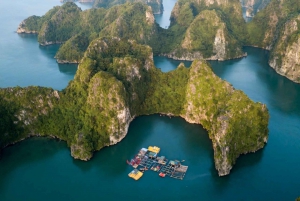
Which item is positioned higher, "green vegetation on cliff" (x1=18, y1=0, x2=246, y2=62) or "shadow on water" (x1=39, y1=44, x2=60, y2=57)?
"green vegetation on cliff" (x1=18, y1=0, x2=246, y2=62)

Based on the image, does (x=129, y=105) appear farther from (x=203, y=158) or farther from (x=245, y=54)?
(x=245, y=54)

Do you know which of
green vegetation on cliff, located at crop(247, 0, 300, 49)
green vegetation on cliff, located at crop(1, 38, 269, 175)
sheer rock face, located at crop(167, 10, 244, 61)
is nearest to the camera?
green vegetation on cliff, located at crop(1, 38, 269, 175)

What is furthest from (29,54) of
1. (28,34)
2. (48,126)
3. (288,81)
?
(288,81)

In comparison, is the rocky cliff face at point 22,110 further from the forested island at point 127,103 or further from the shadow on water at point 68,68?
the shadow on water at point 68,68

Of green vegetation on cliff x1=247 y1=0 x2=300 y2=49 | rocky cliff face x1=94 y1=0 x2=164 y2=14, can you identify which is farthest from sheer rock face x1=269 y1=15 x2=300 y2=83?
rocky cliff face x1=94 y1=0 x2=164 y2=14

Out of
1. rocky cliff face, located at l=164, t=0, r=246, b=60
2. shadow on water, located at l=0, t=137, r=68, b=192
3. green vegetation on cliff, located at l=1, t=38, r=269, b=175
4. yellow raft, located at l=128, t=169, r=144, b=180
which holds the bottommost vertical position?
shadow on water, located at l=0, t=137, r=68, b=192

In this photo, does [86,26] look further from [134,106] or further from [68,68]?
[134,106]

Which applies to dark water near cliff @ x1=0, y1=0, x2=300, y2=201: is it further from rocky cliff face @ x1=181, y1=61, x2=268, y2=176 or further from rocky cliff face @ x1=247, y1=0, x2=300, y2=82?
rocky cliff face @ x1=247, y1=0, x2=300, y2=82

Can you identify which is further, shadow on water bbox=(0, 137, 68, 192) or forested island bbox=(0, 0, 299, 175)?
forested island bbox=(0, 0, 299, 175)
